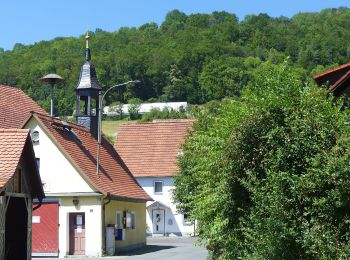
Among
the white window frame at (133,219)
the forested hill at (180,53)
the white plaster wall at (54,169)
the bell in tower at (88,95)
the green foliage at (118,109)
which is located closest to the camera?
the white plaster wall at (54,169)

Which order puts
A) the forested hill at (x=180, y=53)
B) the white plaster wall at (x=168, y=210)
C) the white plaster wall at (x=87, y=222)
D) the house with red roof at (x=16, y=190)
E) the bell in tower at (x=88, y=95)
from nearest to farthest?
the house with red roof at (x=16, y=190), the white plaster wall at (x=87, y=222), the bell in tower at (x=88, y=95), the white plaster wall at (x=168, y=210), the forested hill at (x=180, y=53)

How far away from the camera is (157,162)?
53719mm

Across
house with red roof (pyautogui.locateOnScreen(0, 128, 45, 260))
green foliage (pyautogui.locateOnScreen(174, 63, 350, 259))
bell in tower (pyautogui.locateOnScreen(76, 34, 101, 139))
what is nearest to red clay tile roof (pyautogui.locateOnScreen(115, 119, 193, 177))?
bell in tower (pyautogui.locateOnScreen(76, 34, 101, 139))

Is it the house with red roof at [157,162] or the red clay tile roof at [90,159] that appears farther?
the house with red roof at [157,162]

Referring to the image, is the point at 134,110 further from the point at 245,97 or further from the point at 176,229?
the point at 245,97

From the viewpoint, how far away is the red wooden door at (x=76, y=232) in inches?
1248

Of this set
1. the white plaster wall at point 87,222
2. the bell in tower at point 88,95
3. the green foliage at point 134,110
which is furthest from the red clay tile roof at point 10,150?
the green foliage at point 134,110

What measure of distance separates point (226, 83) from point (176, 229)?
5490 centimetres

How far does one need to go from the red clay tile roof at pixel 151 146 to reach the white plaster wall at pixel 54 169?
20813 millimetres

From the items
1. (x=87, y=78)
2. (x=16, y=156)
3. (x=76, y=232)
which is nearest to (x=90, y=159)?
(x=76, y=232)

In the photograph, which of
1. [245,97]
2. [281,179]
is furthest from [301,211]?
[245,97]

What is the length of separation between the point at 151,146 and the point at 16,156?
35.5 metres

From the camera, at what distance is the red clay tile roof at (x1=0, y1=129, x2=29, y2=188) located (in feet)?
63.2

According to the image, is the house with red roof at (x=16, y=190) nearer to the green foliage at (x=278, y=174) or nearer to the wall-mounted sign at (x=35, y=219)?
the green foliage at (x=278, y=174)
